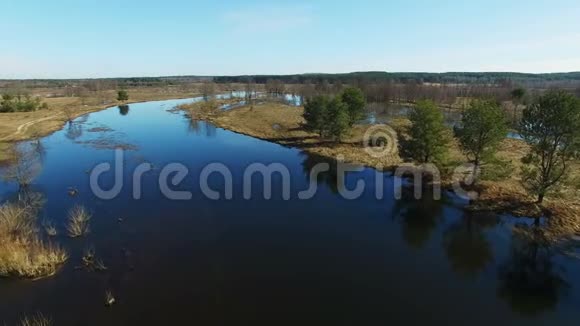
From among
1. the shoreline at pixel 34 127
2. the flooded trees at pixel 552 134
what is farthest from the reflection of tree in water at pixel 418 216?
the shoreline at pixel 34 127

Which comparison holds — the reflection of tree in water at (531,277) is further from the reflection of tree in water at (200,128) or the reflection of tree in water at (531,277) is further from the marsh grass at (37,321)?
the reflection of tree in water at (200,128)

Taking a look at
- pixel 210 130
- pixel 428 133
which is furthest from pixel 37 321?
pixel 210 130

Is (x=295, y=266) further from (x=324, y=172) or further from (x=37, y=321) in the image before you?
(x=324, y=172)

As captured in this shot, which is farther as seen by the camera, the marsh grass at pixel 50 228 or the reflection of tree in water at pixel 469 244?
the marsh grass at pixel 50 228

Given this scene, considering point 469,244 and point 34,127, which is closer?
point 469,244

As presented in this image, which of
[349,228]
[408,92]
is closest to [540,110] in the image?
[349,228]
